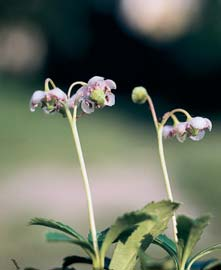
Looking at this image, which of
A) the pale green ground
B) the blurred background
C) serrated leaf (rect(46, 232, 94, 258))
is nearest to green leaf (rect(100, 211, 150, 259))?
serrated leaf (rect(46, 232, 94, 258))

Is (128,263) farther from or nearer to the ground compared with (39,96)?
nearer to the ground

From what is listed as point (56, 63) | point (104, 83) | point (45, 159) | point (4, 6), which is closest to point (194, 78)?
point (56, 63)

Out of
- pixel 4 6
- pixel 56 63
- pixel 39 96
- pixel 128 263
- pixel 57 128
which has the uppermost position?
pixel 4 6

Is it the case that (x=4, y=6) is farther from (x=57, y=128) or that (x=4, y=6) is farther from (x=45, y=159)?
(x=45, y=159)

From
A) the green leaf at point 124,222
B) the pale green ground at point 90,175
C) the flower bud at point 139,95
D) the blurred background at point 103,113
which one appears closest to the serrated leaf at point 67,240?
the green leaf at point 124,222

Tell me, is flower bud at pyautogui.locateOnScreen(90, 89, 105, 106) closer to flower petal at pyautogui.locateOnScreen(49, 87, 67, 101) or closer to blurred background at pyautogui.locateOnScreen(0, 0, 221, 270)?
flower petal at pyautogui.locateOnScreen(49, 87, 67, 101)

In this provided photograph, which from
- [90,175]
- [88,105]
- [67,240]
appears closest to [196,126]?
[88,105]

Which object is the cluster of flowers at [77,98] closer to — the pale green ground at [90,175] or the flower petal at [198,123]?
the flower petal at [198,123]
